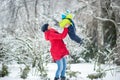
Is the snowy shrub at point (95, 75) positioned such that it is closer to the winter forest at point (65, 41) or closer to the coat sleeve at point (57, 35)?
the winter forest at point (65, 41)

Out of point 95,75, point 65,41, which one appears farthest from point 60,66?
point 65,41

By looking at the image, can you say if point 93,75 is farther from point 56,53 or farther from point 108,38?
point 108,38

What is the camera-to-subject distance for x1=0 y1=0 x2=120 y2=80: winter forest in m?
7.88

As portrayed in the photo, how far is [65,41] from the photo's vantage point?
1247cm

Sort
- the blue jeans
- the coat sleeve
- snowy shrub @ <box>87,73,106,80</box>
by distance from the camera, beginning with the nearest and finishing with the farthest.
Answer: the coat sleeve
the blue jeans
snowy shrub @ <box>87,73,106,80</box>

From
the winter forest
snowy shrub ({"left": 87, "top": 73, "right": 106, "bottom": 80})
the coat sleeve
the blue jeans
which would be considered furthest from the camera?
the winter forest

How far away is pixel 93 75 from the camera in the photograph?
7383 mm

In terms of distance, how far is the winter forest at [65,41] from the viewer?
788cm

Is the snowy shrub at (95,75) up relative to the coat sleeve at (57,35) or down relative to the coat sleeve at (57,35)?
down

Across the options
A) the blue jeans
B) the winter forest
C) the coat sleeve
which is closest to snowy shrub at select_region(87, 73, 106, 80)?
the winter forest

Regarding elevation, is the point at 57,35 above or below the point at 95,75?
above

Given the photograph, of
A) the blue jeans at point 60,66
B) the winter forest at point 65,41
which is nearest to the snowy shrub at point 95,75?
the winter forest at point 65,41

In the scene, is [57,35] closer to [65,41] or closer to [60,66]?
[60,66]

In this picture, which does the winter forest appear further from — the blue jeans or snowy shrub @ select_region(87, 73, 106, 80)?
the blue jeans
